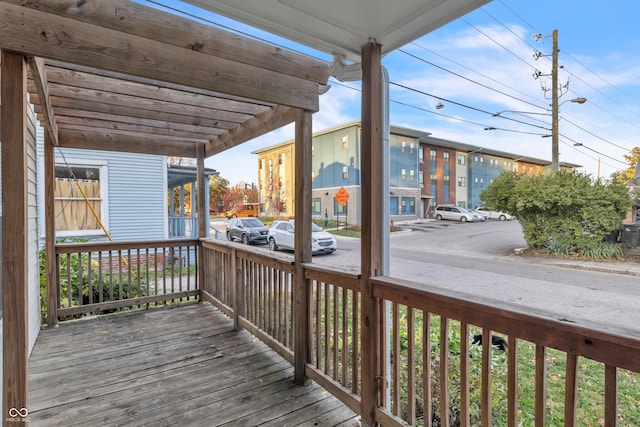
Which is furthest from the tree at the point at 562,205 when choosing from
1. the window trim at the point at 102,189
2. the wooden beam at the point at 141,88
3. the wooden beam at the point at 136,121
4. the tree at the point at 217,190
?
the tree at the point at 217,190

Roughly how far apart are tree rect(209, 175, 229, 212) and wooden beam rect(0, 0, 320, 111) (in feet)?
28.8

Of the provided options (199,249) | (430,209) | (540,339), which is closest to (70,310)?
(199,249)

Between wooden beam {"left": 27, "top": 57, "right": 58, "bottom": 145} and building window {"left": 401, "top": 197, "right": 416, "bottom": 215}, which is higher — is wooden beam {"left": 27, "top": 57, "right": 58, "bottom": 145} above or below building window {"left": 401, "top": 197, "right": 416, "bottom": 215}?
above

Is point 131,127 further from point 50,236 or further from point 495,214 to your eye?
point 495,214

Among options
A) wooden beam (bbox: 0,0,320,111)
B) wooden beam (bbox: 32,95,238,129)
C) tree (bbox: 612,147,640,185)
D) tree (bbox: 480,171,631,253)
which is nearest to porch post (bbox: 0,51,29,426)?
wooden beam (bbox: 0,0,320,111)

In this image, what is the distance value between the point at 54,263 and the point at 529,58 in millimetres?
4476

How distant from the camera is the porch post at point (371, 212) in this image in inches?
70.7

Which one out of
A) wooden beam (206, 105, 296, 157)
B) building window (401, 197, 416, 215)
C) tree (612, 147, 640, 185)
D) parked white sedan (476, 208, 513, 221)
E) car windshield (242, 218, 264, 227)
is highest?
wooden beam (206, 105, 296, 157)

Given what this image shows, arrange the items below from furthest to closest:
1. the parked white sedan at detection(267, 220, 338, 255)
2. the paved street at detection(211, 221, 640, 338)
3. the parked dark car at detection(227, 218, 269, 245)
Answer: the parked dark car at detection(227, 218, 269, 245), the parked white sedan at detection(267, 220, 338, 255), the paved street at detection(211, 221, 640, 338)

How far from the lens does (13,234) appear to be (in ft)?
5.11

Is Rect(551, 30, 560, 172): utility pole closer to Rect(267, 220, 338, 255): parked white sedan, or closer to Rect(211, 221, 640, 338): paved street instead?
Rect(211, 221, 640, 338): paved street

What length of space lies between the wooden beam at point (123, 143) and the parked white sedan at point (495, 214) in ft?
12.0

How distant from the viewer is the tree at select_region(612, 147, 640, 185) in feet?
5.31

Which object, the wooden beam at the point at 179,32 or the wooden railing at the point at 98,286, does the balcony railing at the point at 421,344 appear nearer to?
the wooden railing at the point at 98,286
